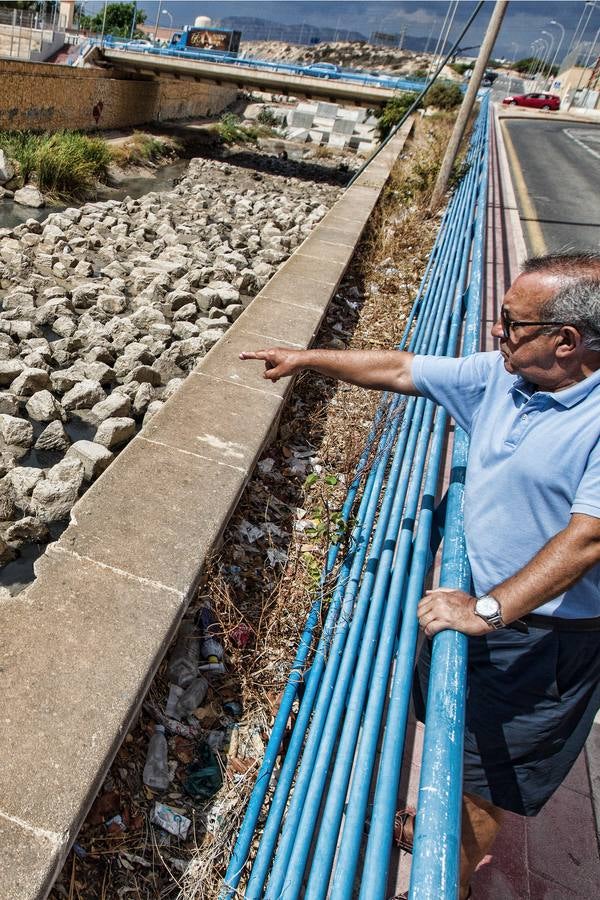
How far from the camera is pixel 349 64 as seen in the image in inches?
4513

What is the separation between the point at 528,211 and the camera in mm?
12602

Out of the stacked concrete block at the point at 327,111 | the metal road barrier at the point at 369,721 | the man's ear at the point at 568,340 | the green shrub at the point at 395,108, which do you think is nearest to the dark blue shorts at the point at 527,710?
the metal road barrier at the point at 369,721

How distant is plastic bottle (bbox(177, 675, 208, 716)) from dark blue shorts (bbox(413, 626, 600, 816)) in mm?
1114

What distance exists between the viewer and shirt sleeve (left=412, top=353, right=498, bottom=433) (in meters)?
2.05

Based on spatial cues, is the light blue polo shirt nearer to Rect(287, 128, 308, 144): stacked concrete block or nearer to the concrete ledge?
the concrete ledge

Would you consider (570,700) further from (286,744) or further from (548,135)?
(548,135)

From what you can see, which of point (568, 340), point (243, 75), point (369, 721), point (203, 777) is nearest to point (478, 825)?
point (369, 721)

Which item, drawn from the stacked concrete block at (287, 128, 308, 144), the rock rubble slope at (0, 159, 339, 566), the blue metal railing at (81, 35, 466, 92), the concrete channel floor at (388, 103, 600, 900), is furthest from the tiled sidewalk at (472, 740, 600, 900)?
the stacked concrete block at (287, 128, 308, 144)

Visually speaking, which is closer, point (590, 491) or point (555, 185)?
point (590, 491)

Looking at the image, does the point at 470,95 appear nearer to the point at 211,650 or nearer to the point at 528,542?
the point at 211,650

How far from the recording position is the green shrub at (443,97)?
82.5 feet

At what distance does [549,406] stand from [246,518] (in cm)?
231

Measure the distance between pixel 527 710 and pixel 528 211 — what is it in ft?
41.3

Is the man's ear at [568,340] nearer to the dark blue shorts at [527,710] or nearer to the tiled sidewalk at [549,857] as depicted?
the dark blue shorts at [527,710]
